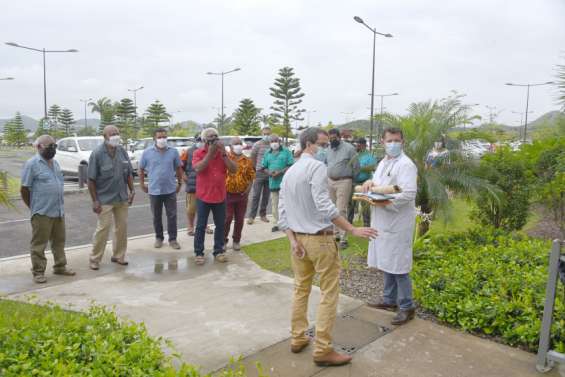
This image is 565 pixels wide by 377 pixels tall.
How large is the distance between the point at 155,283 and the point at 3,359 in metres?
3.06

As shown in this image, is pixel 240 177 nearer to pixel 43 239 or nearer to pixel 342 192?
pixel 342 192

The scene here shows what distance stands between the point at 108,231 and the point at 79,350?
3.62m

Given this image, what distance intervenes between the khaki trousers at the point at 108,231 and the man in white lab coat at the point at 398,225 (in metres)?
3.47

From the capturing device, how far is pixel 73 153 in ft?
58.6

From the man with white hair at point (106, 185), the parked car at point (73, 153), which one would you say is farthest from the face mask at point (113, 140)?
the parked car at point (73, 153)

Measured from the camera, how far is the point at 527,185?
6949mm

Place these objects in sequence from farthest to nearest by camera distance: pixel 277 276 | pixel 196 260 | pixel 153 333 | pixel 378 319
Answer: pixel 196 260, pixel 277 276, pixel 378 319, pixel 153 333

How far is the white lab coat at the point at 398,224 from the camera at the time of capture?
4.55m

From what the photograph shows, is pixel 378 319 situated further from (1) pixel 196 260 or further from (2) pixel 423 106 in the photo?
(2) pixel 423 106

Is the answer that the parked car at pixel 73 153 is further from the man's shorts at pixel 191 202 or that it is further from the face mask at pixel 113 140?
the face mask at pixel 113 140

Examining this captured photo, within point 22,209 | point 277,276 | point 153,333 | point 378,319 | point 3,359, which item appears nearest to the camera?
point 3,359

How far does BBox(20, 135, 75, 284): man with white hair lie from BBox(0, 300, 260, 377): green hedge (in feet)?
8.42

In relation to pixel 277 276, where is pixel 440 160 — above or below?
above

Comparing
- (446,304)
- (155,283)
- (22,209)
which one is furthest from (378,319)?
(22,209)
